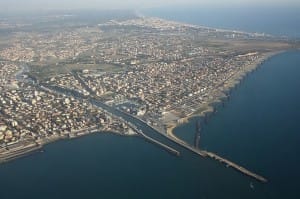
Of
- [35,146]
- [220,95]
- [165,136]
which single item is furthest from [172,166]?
[220,95]

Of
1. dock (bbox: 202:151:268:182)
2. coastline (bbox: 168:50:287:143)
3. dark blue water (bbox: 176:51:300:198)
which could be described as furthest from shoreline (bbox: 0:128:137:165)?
dock (bbox: 202:151:268:182)

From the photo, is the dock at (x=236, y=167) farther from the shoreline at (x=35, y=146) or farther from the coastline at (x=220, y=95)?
the shoreline at (x=35, y=146)

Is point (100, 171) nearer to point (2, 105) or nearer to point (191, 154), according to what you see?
point (191, 154)

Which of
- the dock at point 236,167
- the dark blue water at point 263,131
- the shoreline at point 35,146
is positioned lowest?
the shoreline at point 35,146

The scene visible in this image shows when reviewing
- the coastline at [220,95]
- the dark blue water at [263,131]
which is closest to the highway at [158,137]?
the coastline at [220,95]

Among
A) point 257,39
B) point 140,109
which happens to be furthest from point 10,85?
point 257,39

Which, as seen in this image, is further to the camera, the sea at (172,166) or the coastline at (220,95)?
the coastline at (220,95)
